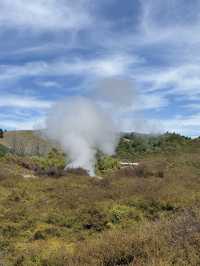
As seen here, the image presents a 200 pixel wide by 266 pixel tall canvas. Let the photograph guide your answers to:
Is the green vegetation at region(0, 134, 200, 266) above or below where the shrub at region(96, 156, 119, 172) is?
below

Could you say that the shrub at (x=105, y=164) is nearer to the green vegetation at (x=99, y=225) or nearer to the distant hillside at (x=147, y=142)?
the green vegetation at (x=99, y=225)

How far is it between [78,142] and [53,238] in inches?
941

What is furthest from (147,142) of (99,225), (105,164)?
(99,225)

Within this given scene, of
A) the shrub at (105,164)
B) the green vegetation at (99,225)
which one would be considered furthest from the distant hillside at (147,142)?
the green vegetation at (99,225)

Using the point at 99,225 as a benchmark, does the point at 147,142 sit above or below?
above

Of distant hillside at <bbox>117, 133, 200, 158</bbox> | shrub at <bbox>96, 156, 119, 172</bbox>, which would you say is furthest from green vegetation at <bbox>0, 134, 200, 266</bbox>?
distant hillside at <bbox>117, 133, 200, 158</bbox>

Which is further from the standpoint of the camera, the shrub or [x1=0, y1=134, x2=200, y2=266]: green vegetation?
the shrub

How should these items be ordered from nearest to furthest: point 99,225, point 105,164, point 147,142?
point 99,225 → point 105,164 → point 147,142

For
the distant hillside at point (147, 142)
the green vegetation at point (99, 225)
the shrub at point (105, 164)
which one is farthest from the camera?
the distant hillside at point (147, 142)

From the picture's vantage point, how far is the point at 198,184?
52.8 feet

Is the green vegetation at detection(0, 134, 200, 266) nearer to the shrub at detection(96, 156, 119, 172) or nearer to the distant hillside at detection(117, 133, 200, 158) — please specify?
the shrub at detection(96, 156, 119, 172)

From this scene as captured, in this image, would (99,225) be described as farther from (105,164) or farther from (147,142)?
(147,142)

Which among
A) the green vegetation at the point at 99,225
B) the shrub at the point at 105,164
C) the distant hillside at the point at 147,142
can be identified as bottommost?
the green vegetation at the point at 99,225

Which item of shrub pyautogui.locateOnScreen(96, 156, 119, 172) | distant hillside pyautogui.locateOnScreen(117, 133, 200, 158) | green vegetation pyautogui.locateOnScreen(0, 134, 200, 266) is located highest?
distant hillside pyautogui.locateOnScreen(117, 133, 200, 158)
